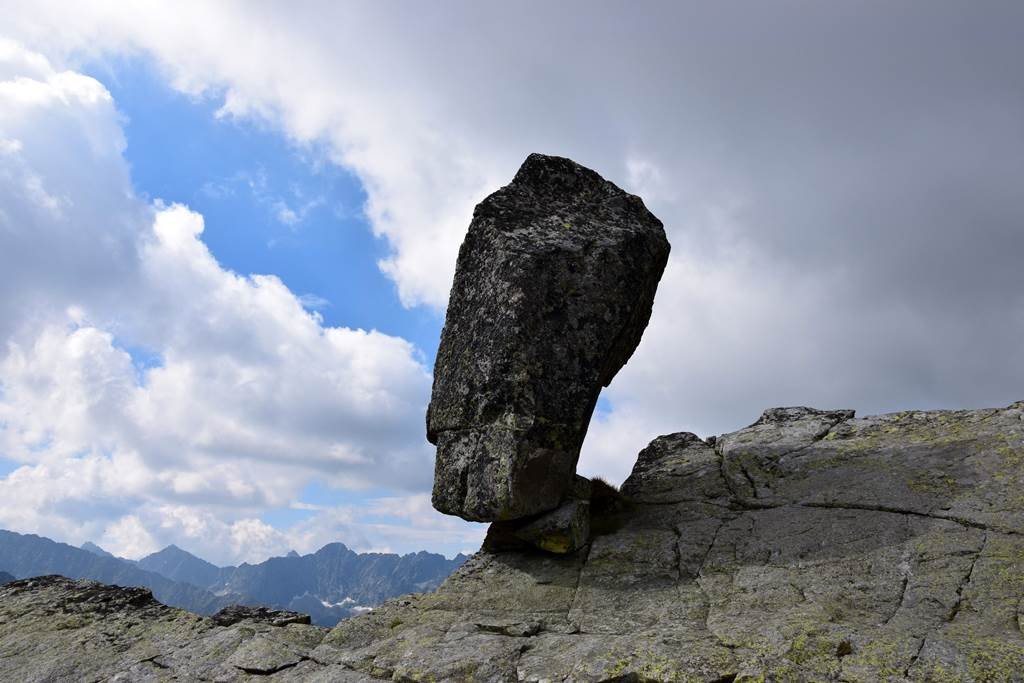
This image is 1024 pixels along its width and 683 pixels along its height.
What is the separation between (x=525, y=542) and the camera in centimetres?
1409

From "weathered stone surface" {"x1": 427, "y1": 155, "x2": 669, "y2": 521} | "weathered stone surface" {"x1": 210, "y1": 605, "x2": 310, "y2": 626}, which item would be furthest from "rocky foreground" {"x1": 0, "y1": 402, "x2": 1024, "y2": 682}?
"weathered stone surface" {"x1": 427, "y1": 155, "x2": 669, "y2": 521}

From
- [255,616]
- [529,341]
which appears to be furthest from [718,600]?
[255,616]

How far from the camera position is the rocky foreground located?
8.74 meters

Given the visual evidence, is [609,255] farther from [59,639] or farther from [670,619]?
[59,639]

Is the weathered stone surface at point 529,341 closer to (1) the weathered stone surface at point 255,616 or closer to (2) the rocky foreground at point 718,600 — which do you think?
(2) the rocky foreground at point 718,600

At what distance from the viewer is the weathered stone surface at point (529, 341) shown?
13.9m

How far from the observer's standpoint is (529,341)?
1428 cm

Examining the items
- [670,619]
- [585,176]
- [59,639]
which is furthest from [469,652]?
[585,176]

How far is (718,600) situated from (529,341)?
20.4ft

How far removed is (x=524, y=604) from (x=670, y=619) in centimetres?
276

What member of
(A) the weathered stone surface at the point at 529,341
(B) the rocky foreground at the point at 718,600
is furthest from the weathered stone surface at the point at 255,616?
(A) the weathered stone surface at the point at 529,341

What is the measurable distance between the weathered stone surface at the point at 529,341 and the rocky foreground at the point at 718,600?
1.79 metres

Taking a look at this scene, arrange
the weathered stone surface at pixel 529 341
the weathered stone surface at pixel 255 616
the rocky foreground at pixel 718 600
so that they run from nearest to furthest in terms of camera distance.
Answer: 1. the rocky foreground at pixel 718 600
2. the weathered stone surface at pixel 255 616
3. the weathered stone surface at pixel 529 341

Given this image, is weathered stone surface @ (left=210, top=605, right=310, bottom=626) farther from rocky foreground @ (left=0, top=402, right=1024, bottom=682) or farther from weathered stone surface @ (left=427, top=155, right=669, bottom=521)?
weathered stone surface @ (left=427, top=155, right=669, bottom=521)
